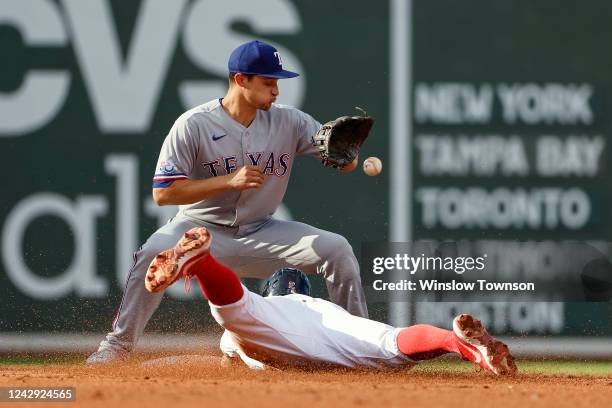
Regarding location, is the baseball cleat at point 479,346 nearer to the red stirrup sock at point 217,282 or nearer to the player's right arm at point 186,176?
the red stirrup sock at point 217,282

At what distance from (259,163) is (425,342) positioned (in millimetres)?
1515

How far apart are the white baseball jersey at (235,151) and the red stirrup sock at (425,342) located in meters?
1.32

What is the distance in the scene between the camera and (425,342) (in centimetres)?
480

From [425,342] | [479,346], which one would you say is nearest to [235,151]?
[425,342]

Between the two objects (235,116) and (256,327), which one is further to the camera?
(235,116)

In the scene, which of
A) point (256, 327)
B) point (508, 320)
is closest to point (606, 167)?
point (508, 320)

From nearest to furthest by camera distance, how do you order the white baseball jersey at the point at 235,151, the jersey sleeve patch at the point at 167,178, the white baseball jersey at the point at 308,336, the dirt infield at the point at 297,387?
the dirt infield at the point at 297,387, the white baseball jersey at the point at 308,336, the jersey sleeve patch at the point at 167,178, the white baseball jersey at the point at 235,151

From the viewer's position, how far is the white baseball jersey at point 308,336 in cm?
486

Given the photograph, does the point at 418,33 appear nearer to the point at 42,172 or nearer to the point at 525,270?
the point at 525,270

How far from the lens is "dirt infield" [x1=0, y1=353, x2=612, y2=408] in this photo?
3947 mm

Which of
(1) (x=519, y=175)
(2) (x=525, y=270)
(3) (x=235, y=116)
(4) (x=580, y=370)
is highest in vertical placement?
(3) (x=235, y=116)

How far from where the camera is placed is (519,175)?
7422 mm

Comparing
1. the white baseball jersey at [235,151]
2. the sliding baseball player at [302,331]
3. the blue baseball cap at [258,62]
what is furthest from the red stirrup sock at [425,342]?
the blue baseball cap at [258,62]

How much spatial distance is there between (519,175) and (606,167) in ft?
1.85
